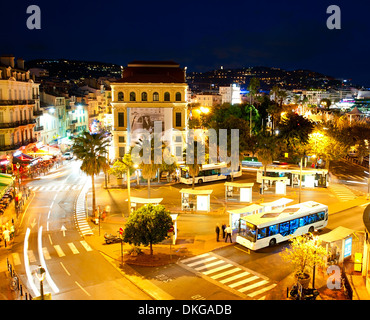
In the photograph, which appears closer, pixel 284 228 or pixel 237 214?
pixel 284 228

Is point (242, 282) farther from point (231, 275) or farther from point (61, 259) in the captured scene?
point (61, 259)

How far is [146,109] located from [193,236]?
35.5 m

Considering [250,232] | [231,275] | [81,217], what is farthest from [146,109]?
[231,275]

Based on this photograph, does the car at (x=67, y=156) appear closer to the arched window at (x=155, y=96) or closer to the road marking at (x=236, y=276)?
the arched window at (x=155, y=96)

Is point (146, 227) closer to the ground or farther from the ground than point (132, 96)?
closer to the ground

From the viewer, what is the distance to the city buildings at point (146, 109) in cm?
6506

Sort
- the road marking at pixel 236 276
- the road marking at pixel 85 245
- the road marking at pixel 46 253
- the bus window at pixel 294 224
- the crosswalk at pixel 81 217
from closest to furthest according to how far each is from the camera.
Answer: the road marking at pixel 236 276 → the road marking at pixel 46 253 → the road marking at pixel 85 245 → the bus window at pixel 294 224 → the crosswalk at pixel 81 217

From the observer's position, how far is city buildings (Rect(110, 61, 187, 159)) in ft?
213

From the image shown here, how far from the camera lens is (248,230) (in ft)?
101

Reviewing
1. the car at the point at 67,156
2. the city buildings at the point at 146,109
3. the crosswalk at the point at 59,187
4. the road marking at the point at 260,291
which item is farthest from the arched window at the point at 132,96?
the road marking at the point at 260,291

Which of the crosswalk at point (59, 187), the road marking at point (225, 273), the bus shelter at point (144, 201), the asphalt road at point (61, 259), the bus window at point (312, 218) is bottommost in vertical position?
the road marking at point (225, 273)

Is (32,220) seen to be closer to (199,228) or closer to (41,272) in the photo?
(199,228)

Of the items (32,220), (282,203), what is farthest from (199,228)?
(32,220)

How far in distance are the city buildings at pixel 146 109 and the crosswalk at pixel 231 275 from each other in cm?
3793
